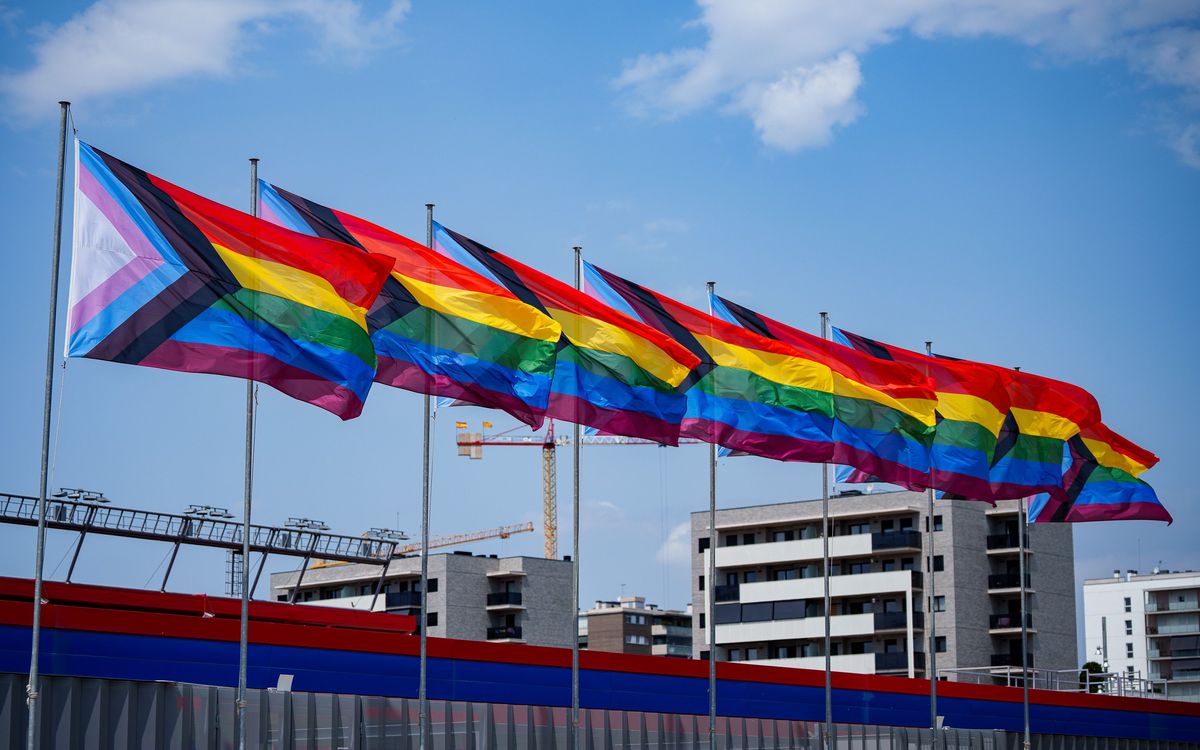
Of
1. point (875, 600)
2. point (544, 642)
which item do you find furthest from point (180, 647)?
point (544, 642)

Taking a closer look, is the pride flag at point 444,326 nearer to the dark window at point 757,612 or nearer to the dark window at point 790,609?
the dark window at point 790,609

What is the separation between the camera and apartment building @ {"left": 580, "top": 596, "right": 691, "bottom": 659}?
153875 mm

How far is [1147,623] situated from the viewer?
6781 inches

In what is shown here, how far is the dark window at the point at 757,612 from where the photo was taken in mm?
104625

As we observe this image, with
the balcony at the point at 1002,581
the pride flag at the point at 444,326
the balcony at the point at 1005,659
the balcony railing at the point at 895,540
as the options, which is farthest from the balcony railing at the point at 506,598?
the pride flag at the point at 444,326

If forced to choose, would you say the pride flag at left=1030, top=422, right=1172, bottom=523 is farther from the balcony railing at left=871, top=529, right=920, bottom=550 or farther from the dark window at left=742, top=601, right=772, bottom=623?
the dark window at left=742, top=601, right=772, bottom=623

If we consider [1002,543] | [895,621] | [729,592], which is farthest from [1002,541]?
[729,592]

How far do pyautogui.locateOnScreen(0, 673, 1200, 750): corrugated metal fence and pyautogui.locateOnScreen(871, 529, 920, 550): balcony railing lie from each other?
55.2m

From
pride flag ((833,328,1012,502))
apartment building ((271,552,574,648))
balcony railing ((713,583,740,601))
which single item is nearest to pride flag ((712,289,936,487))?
pride flag ((833,328,1012,502))

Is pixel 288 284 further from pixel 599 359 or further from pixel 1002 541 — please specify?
pixel 1002 541

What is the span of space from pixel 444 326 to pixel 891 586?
247ft

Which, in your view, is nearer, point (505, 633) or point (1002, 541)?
point (1002, 541)

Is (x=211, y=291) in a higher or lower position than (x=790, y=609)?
higher

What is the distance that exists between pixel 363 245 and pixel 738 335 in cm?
1066
